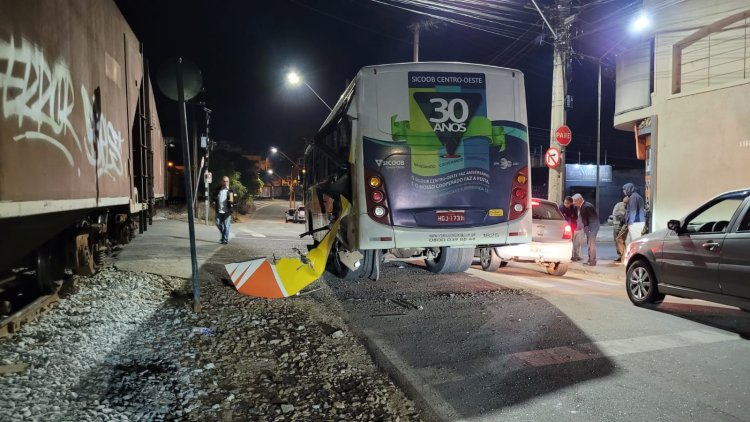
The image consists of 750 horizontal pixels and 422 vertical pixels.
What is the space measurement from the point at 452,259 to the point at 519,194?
1.72 metres

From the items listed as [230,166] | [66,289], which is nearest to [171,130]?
[230,166]

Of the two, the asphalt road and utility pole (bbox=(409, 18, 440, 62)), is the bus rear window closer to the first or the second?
the asphalt road

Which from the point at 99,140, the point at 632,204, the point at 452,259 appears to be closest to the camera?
the point at 99,140

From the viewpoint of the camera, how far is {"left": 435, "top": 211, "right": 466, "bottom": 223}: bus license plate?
5805 millimetres

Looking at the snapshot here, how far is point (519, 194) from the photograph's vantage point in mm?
6086

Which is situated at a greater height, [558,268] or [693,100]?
[693,100]

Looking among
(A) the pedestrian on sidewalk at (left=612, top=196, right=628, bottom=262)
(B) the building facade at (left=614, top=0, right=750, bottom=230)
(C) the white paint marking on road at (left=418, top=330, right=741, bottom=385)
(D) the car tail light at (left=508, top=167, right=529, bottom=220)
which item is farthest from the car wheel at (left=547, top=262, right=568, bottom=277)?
A: (C) the white paint marking on road at (left=418, top=330, right=741, bottom=385)

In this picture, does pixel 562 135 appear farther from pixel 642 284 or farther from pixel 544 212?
pixel 642 284

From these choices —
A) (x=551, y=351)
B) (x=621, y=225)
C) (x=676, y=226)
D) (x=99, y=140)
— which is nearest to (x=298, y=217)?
(x=621, y=225)

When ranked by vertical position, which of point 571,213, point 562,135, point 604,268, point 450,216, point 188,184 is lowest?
point 604,268

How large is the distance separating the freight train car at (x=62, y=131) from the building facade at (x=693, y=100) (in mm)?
11892

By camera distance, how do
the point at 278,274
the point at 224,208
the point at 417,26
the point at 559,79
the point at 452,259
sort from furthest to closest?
the point at 417,26 < the point at 559,79 < the point at 224,208 < the point at 452,259 < the point at 278,274

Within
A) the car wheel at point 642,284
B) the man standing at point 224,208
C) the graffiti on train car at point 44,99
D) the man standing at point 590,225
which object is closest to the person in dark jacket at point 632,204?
→ the man standing at point 590,225

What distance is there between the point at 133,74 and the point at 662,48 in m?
12.0
